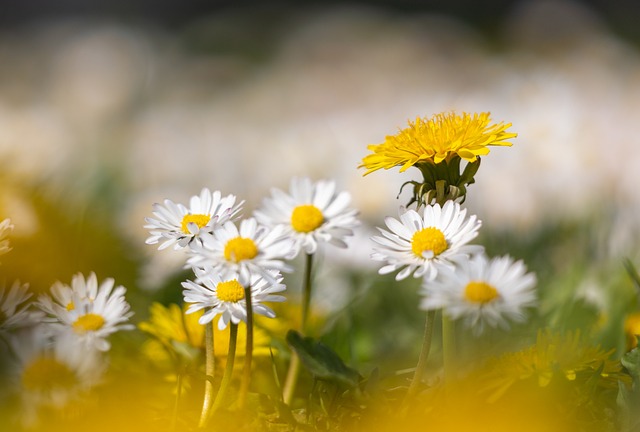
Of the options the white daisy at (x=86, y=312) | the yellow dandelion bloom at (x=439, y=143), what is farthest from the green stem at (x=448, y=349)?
the white daisy at (x=86, y=312)

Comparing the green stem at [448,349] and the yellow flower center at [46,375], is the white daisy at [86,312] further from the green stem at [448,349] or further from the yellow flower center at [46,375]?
the green stem at [448,349]

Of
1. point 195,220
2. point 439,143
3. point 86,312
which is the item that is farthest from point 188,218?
point 439,143

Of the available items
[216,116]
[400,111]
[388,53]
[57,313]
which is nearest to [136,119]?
[216,116]

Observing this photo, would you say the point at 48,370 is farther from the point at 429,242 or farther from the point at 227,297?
the point at 429,242

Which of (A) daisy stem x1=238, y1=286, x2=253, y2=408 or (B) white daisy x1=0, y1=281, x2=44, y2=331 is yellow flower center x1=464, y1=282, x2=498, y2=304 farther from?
(B) white daisy x1=0, y1=281, x2=44, y2=331

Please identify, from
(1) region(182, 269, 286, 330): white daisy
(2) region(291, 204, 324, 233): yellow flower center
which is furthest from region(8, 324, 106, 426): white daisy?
(2) region(291, 204, 324, 233): yellow flower center

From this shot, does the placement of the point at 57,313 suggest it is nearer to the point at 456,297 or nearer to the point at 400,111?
the point at 456,297
